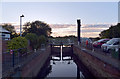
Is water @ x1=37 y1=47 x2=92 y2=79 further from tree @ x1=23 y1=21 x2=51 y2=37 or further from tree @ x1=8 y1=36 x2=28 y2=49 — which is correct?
tree @ x1=23 y1=21 x2=51 y2=37

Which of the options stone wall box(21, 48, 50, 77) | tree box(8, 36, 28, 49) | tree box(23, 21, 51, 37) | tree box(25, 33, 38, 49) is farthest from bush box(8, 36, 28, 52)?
tree box(23, 21, 51, 37)

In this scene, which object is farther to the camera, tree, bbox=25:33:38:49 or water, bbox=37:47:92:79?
tree, bbox=25:33:38:49

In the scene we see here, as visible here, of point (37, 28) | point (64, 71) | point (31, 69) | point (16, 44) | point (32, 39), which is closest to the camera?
point (31, 69)

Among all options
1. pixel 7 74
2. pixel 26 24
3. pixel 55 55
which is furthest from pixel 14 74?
pixel 26 24

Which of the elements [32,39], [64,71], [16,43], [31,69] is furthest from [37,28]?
[31,69]

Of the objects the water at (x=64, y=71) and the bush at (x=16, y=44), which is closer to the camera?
the bush at (x=16, y=44)

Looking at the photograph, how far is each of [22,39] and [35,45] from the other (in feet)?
38.3

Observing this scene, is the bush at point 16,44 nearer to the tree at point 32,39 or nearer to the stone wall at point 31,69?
the stone wall at point 31,69

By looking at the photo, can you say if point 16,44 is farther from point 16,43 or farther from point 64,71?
point 64,71

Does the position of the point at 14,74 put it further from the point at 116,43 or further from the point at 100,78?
the point at 116,43

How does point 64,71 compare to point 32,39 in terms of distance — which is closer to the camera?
point 64,71

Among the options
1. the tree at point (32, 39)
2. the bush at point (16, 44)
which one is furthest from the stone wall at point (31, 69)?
the tree at point (32, 39)

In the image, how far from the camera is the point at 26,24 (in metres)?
67.4

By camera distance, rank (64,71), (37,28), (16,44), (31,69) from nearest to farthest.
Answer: (31,69)
(16,44)
(64,71)
(37,28)
